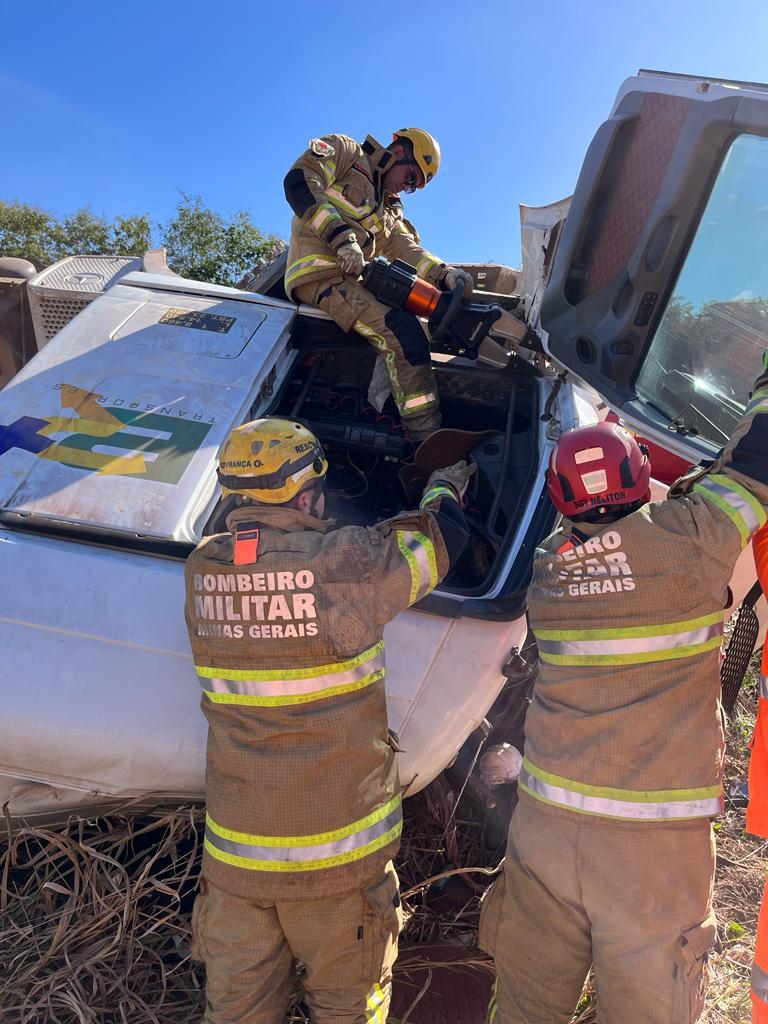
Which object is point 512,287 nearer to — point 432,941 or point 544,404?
point 544,404

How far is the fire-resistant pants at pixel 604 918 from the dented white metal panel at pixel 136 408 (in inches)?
53.1

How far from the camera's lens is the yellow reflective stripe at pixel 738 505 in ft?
5.83

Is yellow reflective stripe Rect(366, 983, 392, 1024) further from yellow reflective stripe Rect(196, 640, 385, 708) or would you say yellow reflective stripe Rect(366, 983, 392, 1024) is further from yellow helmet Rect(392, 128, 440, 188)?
yellow helmet Rect(392, 128, 440, 188)

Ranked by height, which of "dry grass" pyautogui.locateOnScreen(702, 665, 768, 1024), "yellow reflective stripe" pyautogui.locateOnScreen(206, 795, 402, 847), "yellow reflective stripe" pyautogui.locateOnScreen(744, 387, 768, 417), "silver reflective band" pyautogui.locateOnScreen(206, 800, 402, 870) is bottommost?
"dry grass" pyautogui.locateOnScreen(702, 665, 768, 1024)

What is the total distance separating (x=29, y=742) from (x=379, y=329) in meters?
2.13

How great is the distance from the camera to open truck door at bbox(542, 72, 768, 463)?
2180mm

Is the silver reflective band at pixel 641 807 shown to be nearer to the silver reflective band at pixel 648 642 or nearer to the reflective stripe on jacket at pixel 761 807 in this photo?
the reflective stripe on jacket at pixel 761 807

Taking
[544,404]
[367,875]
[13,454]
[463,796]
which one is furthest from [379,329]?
[367,875]

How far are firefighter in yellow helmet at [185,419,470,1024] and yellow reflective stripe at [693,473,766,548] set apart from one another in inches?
30.0

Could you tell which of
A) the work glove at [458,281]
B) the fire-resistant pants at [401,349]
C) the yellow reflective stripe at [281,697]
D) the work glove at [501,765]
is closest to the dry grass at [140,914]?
the work glove at [501,765]

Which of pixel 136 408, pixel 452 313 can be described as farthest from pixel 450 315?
pixel 136 408

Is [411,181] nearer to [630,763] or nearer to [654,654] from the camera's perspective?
[654,654]

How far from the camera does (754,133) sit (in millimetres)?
2064

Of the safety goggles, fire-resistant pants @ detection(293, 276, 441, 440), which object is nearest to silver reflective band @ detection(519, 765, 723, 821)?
fire-resistant pants @ detection(293, 276, 441, 440)
